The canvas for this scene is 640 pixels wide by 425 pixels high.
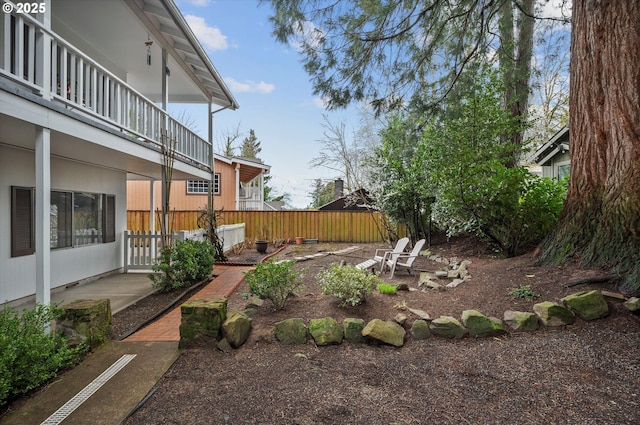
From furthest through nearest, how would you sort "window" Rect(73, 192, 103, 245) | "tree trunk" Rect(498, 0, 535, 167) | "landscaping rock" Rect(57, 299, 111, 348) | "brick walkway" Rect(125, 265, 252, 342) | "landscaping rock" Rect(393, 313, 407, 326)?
"window" Rect(73, 192, 103, 245) < "tree trunk" Rect(498, 0, 535, 167) < "brick walkway" Rect(125, 265, 252, 342) < "landscaping rock" Rect(393, 313, 407, 326) < "landscaping rock" Rect(57, 299, 111, 348)

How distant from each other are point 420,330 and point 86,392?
2.85 metres

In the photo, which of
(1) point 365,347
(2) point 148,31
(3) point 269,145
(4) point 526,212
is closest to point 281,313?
(1) point 365,347

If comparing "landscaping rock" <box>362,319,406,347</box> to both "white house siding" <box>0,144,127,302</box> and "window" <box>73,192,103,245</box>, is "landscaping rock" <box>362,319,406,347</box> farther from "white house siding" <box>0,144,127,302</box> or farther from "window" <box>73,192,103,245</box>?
"window" <box>73,192,103,245</box>

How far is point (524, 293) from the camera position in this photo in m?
3.79

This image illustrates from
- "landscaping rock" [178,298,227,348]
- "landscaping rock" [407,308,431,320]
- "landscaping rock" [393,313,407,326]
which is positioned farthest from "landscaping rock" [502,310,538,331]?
"landscaping rock" [178,298,227,348]

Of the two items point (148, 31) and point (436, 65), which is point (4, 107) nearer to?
point (148, 31)

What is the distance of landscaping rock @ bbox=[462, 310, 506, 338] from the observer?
327 cm

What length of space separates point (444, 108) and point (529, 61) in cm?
201

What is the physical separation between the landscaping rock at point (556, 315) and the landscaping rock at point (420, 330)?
3.77 ft

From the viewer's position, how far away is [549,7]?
5.89 m

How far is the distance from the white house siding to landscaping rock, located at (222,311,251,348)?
3.44m

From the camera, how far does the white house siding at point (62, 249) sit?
4539mm

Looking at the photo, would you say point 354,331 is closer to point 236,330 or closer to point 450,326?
point 450,326

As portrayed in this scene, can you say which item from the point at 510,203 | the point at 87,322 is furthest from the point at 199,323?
the point at 510,203
